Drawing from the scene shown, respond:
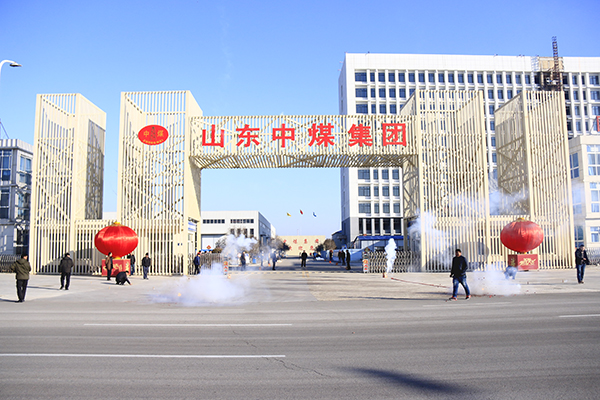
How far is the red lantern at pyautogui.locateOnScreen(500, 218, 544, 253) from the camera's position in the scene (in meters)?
23.2

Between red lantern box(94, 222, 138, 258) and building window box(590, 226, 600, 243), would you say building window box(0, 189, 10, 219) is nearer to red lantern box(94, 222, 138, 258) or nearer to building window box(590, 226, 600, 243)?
red lantern box(94, 222, 138, 258)

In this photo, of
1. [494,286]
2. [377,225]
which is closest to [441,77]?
[377,225]

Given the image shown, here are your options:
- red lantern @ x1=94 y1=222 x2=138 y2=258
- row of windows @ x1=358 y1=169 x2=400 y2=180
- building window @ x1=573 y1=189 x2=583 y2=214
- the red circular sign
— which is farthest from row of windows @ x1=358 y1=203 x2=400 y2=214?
red lantern @ x1=94 y1=222 x2=138 y2=258

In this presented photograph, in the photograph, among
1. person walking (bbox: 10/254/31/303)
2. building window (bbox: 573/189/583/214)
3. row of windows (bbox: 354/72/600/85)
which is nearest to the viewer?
person walking (bbox: 10/254/31/303)

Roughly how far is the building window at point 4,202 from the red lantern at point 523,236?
3888cm

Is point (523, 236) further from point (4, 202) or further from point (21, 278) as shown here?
point (4, 202)

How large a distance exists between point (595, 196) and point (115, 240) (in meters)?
43.1

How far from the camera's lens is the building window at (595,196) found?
133ft

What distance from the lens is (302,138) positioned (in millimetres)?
26250

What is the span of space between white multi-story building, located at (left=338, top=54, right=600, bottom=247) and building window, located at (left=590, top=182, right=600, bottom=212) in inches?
1255

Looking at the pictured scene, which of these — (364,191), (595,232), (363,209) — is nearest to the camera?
(595,232)

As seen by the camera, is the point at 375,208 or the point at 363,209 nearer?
the point at 363,209

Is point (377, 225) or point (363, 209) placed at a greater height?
point (363, 209)

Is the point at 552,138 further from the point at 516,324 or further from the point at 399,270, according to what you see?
the point at 516,324
